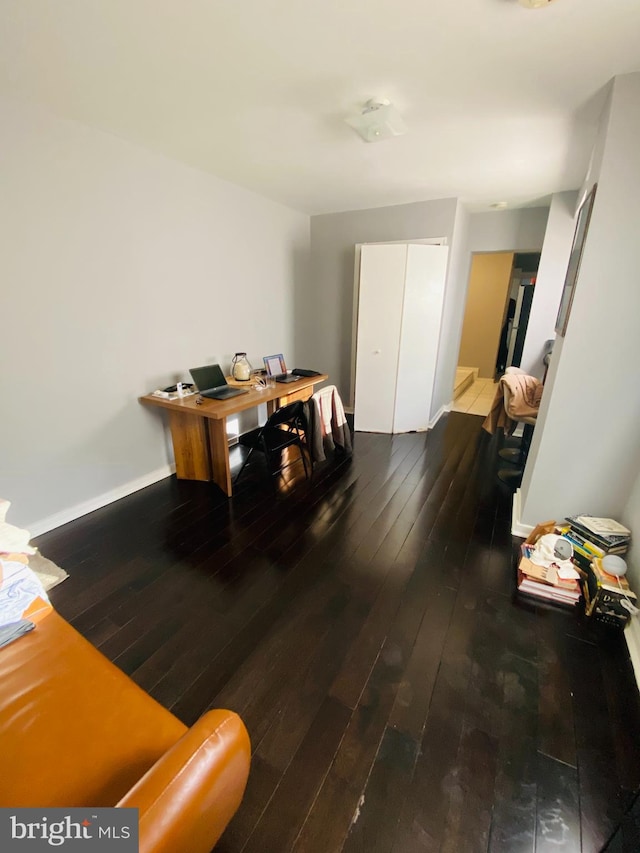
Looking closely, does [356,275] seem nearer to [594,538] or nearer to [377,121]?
[377,121]

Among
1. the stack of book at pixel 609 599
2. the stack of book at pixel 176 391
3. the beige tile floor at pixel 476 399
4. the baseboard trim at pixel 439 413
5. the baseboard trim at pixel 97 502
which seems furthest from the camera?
the beige tile floor at pixel 476 399

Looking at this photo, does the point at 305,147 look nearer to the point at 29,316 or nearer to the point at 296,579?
the point at 29,316

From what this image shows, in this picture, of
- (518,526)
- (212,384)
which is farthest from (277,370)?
(518,526)

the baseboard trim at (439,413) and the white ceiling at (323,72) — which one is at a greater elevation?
the white ceiling at (323,72)

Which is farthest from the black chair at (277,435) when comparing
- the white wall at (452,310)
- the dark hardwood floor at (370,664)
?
the white wall at (452,310)

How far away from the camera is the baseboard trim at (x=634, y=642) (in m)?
1.44

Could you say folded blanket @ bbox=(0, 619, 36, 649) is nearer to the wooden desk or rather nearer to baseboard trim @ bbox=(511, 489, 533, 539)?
the wooden desk

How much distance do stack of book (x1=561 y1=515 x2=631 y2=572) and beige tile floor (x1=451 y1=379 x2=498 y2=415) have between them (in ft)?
9.58

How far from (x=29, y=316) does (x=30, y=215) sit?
55 cm

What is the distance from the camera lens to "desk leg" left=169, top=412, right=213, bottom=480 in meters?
2.80

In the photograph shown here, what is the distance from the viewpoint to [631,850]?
910 millimetres

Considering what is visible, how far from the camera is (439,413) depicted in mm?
4609

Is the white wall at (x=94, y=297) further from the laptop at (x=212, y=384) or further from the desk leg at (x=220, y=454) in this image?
the desk leg at (x=220, y=454)

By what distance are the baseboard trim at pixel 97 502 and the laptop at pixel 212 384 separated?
30.1 inches
